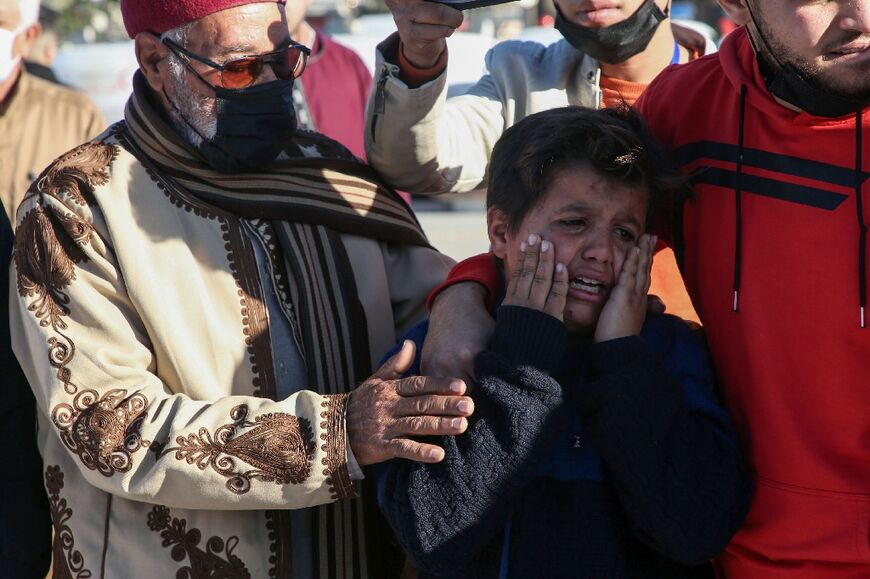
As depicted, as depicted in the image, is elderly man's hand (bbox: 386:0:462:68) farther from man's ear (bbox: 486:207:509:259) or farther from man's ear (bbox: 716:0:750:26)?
man's ear (bbox: 716:0:750:26)

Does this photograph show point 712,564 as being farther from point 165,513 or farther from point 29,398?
point 29,398

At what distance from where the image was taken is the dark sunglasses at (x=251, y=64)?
278 centimetres

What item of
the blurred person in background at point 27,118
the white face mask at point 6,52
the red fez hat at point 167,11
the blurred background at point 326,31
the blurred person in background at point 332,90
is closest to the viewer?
the red fez hat at point 167,11

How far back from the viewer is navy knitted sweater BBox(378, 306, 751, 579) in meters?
2.22

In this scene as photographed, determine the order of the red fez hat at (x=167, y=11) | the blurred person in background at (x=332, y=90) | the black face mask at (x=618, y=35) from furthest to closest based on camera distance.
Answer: the blurred person in background at (x=332, y=90), the black face mask at (x=618, y=35), the red fez hat at (x=167, y=11)

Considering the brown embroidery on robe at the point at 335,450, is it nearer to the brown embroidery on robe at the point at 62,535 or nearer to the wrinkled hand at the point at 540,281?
the wrinkled hand at the point at 540,281

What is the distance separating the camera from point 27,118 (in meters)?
4.88

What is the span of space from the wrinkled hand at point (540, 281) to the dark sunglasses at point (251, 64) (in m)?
0.81

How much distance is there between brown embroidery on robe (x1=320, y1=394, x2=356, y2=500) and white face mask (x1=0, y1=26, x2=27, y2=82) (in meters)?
2.55

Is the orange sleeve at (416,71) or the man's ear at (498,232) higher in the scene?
the orange sleeve at (416,71)


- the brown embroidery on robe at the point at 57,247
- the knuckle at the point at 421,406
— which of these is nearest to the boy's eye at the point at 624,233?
the knuckle at the point at 421,406

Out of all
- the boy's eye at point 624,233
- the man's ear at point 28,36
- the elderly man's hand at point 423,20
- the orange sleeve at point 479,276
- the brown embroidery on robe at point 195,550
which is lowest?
the brown embroidery on robe at point 195,550

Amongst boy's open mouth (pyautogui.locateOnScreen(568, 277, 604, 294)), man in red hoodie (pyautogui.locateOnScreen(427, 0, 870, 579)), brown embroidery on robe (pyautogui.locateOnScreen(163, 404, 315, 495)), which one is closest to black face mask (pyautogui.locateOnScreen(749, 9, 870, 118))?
man in red hoodie (pyautogui.locateOnScreen(427, 0, 870, 579))

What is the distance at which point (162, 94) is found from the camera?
2896 millimetres
